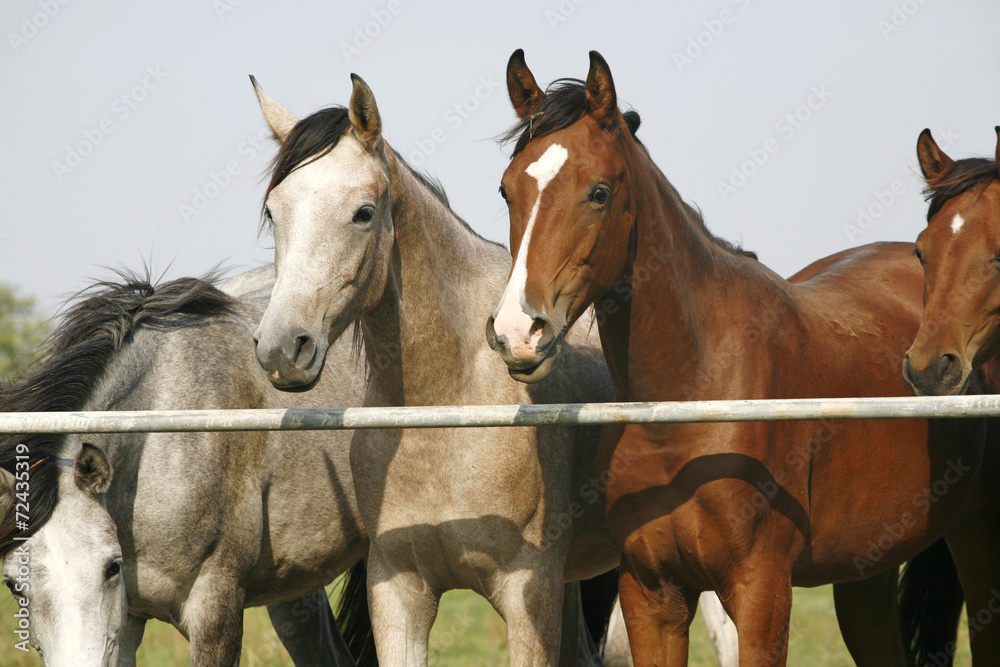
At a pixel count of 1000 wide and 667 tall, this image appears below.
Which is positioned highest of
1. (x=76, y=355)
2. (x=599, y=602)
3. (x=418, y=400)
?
(x=76, y=355)

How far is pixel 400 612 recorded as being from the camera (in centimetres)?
337

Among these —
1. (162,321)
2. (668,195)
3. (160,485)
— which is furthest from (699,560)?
(162,321)

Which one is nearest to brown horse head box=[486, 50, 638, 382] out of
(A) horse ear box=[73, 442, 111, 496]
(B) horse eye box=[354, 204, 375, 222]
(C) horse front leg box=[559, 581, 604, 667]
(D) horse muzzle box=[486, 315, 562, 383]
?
(D) horse muzzle box=[486, 315, 562, 383]

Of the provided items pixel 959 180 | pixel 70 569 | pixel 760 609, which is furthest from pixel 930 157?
pixel 70 569

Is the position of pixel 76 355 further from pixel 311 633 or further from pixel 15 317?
pixel 15 317

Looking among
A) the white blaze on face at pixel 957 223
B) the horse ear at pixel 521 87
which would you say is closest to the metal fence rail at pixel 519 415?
the white blaze on face at pixel 957 223

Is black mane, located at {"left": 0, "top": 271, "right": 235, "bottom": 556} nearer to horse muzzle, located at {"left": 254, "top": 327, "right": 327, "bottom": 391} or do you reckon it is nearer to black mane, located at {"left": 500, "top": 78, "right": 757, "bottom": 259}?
horse muzzle, located at {"left": 254, "top": 327, "right": 327, "bottom": 391}

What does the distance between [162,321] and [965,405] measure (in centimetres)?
323

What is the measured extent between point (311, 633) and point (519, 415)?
116 inches

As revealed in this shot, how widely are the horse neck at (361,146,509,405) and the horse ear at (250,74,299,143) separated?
475 millimetres

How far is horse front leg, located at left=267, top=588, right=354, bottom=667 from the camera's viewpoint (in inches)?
196

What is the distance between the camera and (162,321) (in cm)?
412

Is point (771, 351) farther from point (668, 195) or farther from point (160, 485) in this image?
point (160, 485)

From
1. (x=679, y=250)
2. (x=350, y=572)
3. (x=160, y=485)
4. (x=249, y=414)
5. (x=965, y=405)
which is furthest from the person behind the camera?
(x=350, y=572)
